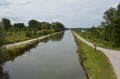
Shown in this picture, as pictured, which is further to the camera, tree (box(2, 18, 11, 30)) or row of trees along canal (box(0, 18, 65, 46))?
tree (box(2, 18, 11, 30))

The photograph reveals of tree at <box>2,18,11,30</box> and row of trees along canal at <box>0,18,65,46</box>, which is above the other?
tree at <box>2,18,11,30</box>

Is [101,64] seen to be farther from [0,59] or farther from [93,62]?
[0,59]

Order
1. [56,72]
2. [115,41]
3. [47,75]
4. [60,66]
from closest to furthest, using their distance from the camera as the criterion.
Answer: [47,75] < [56,72] < [60,66] < [115,41]

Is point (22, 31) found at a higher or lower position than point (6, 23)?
lower

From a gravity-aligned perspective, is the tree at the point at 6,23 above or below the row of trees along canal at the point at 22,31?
above

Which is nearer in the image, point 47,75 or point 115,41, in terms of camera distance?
point 47,75

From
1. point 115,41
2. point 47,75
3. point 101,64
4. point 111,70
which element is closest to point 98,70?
point 111,70

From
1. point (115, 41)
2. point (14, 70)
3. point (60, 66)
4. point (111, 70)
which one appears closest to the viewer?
point (111, 70)

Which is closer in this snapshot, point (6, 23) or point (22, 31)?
point (22, 31)

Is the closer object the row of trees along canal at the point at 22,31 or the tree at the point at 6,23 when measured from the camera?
the row of trees along canal at the point at 22,31

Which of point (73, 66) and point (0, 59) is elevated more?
point (0, 59)
